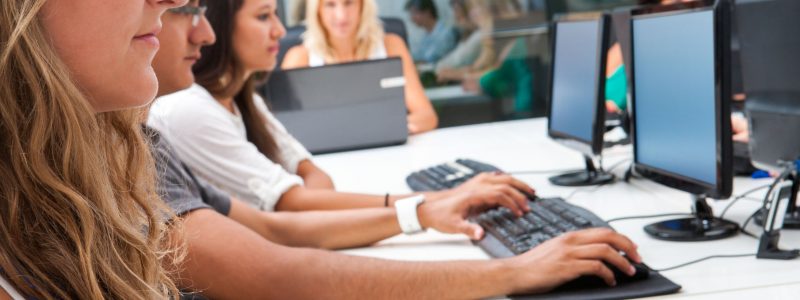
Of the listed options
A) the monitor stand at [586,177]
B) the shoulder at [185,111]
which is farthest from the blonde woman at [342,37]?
the shoulder at [185,111]

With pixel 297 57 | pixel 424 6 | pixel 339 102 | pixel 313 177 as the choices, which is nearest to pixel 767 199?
pixel 313 177

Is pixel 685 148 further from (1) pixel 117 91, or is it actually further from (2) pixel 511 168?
(1) pixel 117 91

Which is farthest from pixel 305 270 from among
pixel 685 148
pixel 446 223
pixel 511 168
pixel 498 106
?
pixel 498 106

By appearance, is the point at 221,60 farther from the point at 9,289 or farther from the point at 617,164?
the point at 9,289

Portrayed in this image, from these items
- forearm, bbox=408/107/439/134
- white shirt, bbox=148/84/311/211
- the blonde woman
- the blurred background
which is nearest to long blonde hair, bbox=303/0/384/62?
the blonde woman

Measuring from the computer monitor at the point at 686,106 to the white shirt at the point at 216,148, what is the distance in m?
0.78

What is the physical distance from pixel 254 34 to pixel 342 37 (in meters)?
1.77

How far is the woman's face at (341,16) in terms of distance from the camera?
3896 millimetres

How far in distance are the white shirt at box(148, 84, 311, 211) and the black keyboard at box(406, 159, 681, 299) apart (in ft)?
1.67

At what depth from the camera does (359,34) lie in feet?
12.9

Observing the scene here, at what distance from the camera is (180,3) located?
82cm

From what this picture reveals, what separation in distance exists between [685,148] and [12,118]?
120cm

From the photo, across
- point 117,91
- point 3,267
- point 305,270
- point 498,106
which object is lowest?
point 498,106

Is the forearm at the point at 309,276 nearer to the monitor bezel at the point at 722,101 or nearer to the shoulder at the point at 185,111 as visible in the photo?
the monitor bezel at the point at 722,101
